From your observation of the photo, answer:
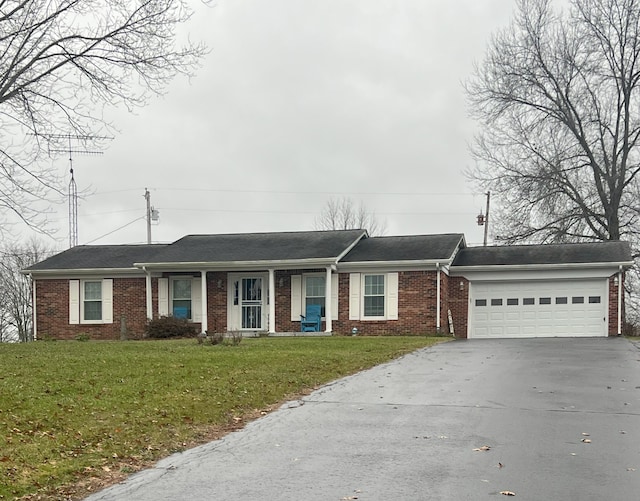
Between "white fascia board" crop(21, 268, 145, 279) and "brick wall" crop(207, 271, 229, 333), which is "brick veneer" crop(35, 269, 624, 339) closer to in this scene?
"brick wall" crop(207, 271, 229, 333)

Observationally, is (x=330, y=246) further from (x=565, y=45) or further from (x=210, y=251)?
(x=565, y=45)

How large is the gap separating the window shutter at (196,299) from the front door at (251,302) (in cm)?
152

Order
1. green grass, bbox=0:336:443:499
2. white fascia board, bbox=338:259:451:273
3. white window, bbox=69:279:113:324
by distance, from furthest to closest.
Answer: white window, bbox=69:279:113:324, white fascia board, bbox=338:259:451:273, green grass, bbox=0:336:443:499

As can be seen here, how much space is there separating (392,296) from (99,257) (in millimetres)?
11871

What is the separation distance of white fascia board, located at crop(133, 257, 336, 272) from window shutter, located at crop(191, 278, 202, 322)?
2.57 feet

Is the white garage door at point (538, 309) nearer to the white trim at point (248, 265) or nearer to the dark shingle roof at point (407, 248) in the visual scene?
the dark shingle roof at point (407, 248)

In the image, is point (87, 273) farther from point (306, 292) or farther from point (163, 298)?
point (306, 292)

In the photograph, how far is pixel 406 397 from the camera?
9430mm

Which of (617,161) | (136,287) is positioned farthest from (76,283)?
(617,161)

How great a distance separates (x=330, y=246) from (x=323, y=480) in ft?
63.3

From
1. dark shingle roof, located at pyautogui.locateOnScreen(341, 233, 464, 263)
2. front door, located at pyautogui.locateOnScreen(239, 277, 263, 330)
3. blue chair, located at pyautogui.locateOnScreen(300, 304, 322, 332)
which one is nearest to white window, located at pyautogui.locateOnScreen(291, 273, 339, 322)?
blue chair, located at pyautogui.locateOnScreen(300, 304, 322, 332)

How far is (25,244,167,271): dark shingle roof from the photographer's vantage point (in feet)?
84.2

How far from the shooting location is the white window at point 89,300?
25578 mm

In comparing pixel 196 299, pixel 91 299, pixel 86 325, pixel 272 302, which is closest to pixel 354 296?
pixel 272 302
